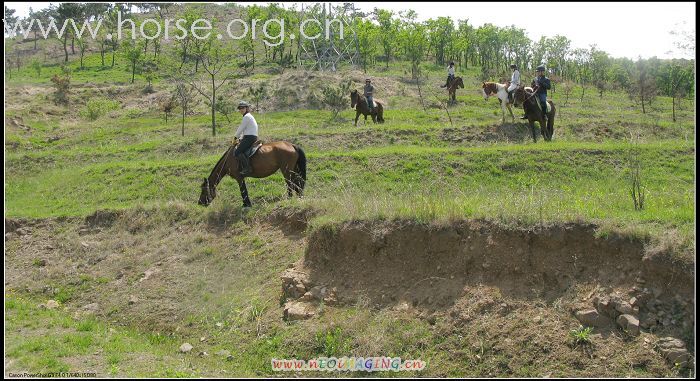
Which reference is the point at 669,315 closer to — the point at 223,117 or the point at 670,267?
the point at 670,267

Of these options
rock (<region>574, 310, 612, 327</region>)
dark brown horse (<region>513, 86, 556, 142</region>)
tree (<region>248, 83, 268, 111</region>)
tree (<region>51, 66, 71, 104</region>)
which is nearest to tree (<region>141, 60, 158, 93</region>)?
tree (<region>51, 66, 71, 104</region>)

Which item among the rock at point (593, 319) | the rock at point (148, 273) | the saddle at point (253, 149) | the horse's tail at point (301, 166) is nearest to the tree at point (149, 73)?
the saddle at point (253, 149)

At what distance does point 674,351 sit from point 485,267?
2.87 metres

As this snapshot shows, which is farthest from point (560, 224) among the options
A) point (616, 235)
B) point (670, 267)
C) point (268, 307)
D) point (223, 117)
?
point (223, 117)

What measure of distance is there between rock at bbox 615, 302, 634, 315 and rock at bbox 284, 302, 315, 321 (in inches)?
184

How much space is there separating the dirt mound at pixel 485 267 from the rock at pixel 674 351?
0.27 meters

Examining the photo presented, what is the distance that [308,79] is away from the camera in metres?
41.8

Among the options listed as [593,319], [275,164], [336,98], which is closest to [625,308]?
[593,319]

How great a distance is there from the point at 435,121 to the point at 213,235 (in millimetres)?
17153

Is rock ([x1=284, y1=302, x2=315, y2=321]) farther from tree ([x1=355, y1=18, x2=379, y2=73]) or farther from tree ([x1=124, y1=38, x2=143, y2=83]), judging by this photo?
tree ([x1=355, y1=18, x2=379, y2=73])

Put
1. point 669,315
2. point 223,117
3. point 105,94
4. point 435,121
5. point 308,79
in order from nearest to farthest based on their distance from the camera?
point 669,315 < point 435,121 < point 223,117 < point 308,79 < point 105,94

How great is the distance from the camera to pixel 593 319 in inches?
318

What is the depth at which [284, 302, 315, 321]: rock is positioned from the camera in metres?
9.63

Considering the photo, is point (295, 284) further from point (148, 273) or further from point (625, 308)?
point (625, 308)
